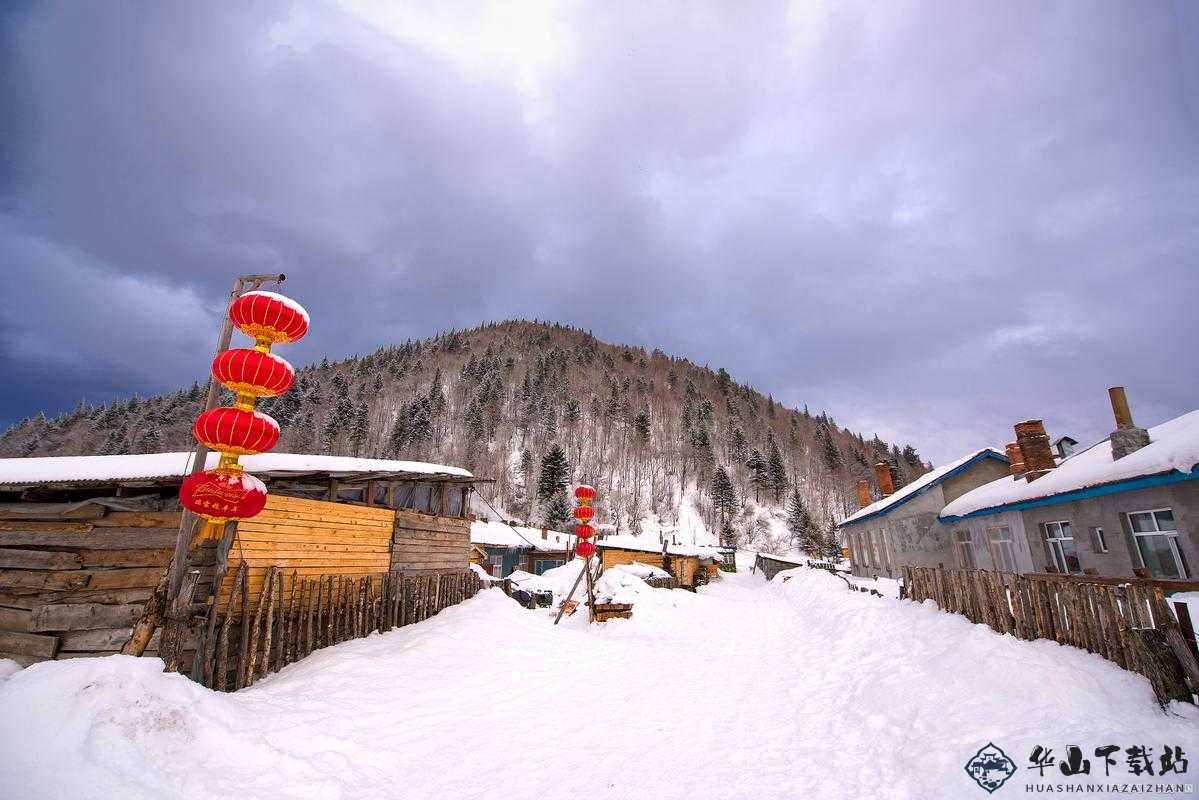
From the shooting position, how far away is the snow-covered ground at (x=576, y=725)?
4.60 m

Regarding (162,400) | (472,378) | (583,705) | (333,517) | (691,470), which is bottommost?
(583,705)

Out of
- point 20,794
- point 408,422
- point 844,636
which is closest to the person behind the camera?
point 20,794

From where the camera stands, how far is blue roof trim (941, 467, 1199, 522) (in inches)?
394

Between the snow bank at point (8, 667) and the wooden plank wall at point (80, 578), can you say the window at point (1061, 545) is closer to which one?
the wooden plank wall at point (80, 578)

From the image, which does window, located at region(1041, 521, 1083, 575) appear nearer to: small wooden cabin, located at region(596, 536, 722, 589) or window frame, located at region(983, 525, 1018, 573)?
window frame, located at region(983, 525, 1018, 573)

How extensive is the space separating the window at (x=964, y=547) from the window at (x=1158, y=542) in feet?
26.4

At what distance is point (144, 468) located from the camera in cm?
988

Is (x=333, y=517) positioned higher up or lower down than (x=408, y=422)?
lower down

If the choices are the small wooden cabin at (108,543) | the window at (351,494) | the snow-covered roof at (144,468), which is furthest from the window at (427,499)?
the small wooden cabin at (108,543)

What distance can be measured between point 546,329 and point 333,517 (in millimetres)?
135528

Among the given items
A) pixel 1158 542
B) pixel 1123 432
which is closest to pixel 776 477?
pixel 1123 432

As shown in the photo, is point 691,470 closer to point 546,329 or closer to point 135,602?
point 546,329

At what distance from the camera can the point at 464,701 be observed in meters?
8.30

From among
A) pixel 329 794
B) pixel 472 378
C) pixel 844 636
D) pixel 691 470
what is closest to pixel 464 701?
pixel 329 794
